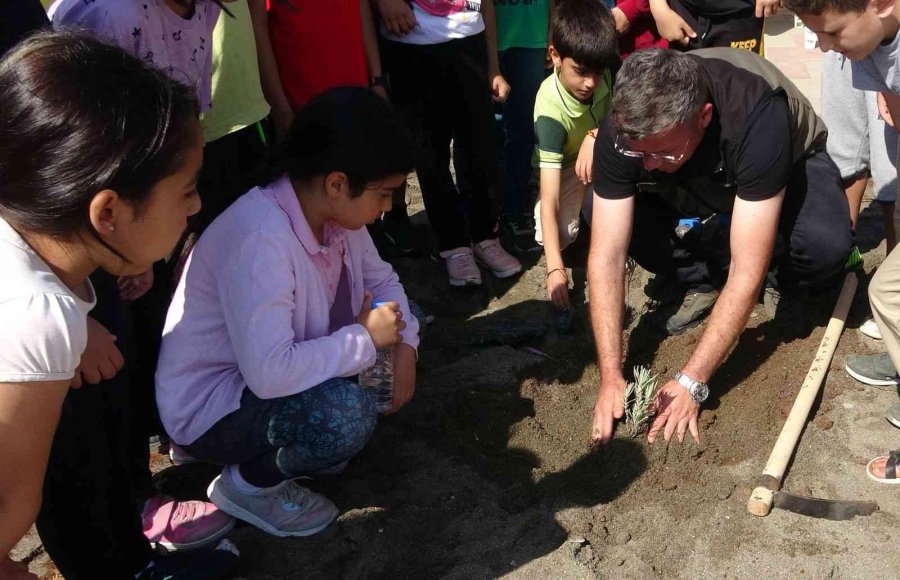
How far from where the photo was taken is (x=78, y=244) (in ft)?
5.31

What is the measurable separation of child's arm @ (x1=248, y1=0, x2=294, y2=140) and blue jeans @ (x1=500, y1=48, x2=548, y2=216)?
48.5 inches

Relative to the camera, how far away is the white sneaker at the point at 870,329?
10.7 ft

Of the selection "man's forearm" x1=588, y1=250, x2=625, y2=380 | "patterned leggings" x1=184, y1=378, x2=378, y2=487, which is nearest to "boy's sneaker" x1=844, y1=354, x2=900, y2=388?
"man's forearm" x1=588, y1=250, x2=625, y2=380

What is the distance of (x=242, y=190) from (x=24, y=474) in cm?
115

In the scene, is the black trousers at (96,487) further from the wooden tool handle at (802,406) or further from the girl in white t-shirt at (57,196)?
the wooden tool handle at (802,406)

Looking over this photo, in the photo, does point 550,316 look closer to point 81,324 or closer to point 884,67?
point 884,67

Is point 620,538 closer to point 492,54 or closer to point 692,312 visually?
point 692,312

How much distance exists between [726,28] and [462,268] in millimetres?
1645

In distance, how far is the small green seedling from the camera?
281 cm

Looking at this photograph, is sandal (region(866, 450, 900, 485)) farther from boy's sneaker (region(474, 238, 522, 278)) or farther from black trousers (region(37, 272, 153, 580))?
black trousers (region(37, 272, 153, 580))

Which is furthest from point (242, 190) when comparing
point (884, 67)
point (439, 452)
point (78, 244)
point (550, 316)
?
point (884, 67)

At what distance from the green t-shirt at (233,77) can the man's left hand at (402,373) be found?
3.42 feet

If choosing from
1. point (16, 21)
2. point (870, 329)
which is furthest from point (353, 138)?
point (870, 329)

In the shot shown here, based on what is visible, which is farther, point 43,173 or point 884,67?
point 884,67
